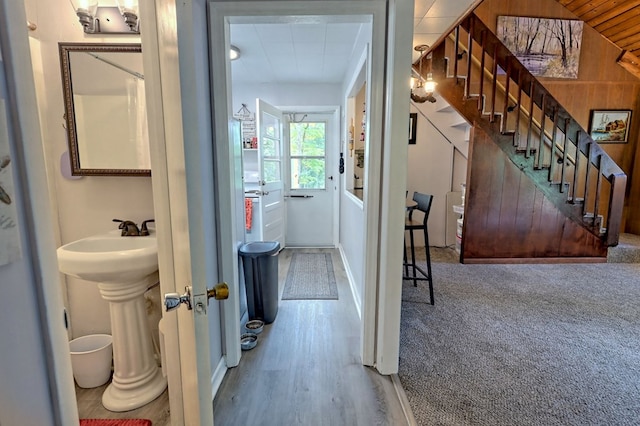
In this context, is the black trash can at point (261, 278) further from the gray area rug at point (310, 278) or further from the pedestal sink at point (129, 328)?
the pedestal sink at point (129, 328)

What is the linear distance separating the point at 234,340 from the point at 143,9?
5.59 ft

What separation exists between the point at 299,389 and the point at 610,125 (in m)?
5.55

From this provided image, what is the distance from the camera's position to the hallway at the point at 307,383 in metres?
1.55

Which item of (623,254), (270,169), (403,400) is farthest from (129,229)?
(623,254)

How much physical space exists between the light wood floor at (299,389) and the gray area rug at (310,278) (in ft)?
1.90

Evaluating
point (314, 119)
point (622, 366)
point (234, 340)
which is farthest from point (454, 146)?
point (234, 340)

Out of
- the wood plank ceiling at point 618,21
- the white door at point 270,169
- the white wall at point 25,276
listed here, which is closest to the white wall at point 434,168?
the white door at point 270,169

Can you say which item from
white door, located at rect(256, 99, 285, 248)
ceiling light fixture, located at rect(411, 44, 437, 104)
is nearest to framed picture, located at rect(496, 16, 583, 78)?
ceiling light fixture, located at rect(411, 44, 437, 104)

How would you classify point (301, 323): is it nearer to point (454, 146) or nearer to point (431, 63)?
point (431, 63)

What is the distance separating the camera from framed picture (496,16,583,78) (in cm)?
426

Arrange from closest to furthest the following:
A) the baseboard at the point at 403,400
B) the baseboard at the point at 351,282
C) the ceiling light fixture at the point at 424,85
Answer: the baseboard at the point at 403,400 → the baseboard at the point at 351,282 → the ceiling light fixture at the point at 424,85

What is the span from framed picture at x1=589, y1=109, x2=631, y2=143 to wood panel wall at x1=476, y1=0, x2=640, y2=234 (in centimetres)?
7

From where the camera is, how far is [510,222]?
12.3ft

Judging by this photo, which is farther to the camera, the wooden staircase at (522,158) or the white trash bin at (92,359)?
the wooden staircase at (522,158)
